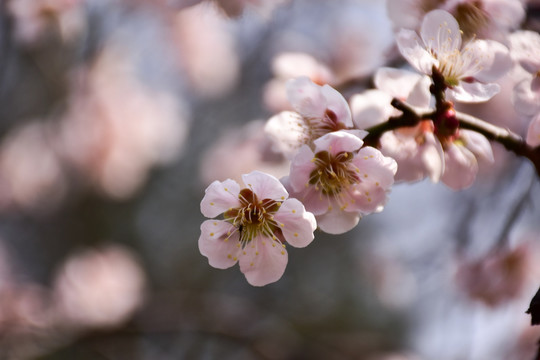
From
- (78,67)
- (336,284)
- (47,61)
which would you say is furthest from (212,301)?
(336,284)

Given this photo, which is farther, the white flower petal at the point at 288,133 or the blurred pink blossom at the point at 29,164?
the blurred pink blossom at the point at 29,164

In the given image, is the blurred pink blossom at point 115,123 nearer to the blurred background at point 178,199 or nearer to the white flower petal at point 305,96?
the blurred background at point 178,199

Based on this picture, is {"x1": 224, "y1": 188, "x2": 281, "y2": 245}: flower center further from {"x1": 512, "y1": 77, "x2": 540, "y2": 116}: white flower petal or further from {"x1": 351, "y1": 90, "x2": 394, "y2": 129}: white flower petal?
{"x1": 512, "y1": 77, "x2": 540, "y2": 116}: white flower petal

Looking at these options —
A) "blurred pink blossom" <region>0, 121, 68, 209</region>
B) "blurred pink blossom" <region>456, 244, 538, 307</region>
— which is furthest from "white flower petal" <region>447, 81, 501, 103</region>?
"blurred pink blossom" <region>0, 121, 68, 209</region>

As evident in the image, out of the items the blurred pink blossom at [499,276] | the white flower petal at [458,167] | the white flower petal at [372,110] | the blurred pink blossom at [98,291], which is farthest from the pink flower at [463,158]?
the blurred pink blossom at [98,291]

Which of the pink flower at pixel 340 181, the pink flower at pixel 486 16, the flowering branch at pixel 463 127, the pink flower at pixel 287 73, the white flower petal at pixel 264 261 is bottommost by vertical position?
the white flower petal at pixel 264 261

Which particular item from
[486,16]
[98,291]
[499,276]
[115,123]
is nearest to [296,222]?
[486,16]

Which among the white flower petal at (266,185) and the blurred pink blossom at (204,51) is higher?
the blurred pink blossom at (204,51)

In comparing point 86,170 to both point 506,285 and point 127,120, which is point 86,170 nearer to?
point 127,120
